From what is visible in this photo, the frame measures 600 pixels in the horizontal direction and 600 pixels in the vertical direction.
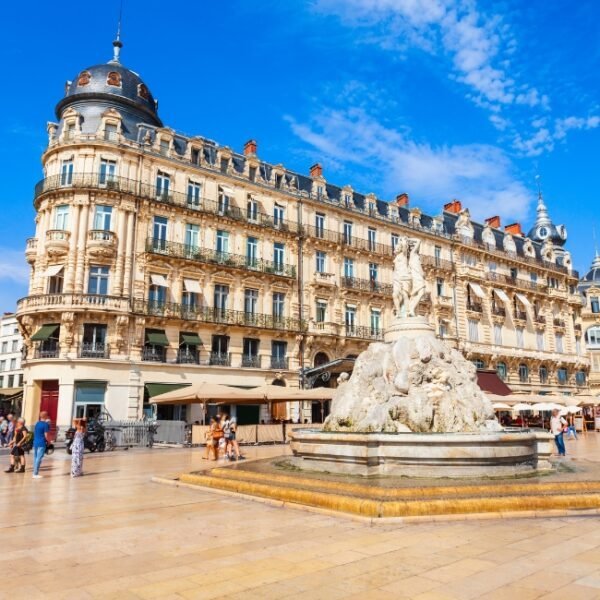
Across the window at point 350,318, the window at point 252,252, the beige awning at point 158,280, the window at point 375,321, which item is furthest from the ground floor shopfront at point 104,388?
the window at point 375,321

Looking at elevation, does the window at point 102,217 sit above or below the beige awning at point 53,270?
above

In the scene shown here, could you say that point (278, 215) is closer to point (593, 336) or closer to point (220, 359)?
point (220, 359)

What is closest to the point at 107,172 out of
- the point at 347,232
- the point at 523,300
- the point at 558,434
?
the point at 347,232

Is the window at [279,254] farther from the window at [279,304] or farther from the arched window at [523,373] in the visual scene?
the arched window at [523,373]

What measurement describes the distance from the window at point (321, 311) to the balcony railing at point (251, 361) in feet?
16.6

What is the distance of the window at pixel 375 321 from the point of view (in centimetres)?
3631

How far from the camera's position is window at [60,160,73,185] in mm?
27703

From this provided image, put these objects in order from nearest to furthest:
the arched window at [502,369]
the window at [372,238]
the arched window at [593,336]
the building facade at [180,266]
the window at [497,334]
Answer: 1. the building facade at [180,266]
2. the window at [372,238]
3. the arched window at [502,369]
4. the window at [497,334]
5. the arched window at [593,336]

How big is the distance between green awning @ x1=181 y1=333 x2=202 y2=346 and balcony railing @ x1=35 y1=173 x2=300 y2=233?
6.83 m

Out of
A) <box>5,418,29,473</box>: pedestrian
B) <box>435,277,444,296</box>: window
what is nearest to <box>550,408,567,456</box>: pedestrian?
<box>5,418,29,473</box>: pedestrian

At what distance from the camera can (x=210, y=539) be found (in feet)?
20.4

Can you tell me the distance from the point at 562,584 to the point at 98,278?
25.9 m

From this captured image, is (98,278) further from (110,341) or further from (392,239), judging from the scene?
(392,239)

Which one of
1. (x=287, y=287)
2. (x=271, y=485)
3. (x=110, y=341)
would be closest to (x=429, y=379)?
(x=271, y=485)
